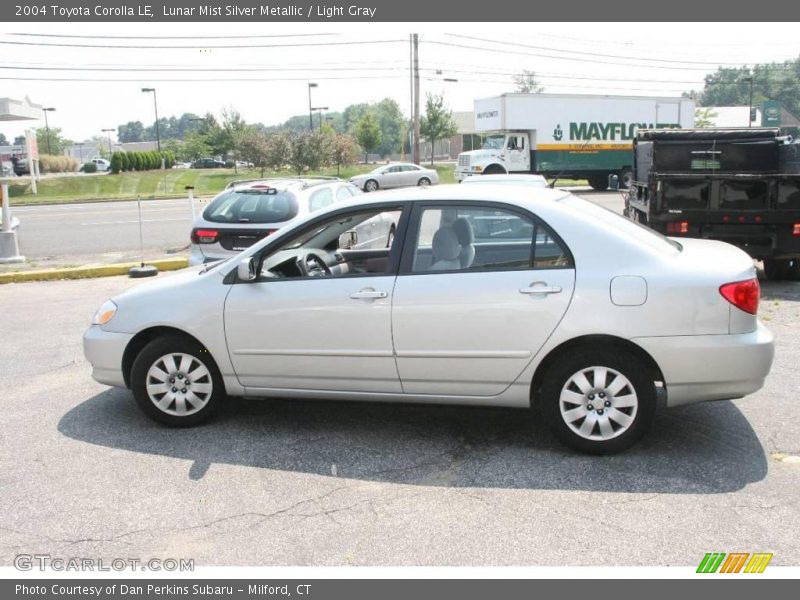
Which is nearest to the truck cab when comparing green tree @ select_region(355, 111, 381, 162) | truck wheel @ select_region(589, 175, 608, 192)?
truck wheel @ select_region(589, 175, 608, 192)

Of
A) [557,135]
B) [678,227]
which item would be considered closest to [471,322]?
[678,227]

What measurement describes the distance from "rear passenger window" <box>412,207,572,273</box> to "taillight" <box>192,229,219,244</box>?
14.9ft

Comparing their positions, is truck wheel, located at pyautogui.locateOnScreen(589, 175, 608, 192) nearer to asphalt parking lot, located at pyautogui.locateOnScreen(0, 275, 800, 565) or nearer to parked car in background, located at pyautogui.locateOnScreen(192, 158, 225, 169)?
asphalt parking lot, located at pyautogui.locateOnScreen(0, 275, 800, 565)

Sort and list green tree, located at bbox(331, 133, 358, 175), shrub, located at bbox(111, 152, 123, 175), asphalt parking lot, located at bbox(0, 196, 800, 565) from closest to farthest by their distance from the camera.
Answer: asphalt parking lot, located at bbox(0, 196, 800, 565), green tree, located at bbox(331, 133, 358, 175), shrub, located at bbox(111, 152, 123, 175)

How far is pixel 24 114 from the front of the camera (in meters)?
41.4

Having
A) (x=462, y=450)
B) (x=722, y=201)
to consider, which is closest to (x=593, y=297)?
(x=462, y=450)

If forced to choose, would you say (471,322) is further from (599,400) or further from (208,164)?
(208,164)

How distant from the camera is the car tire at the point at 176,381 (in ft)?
17.1

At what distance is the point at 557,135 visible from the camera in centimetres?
3503

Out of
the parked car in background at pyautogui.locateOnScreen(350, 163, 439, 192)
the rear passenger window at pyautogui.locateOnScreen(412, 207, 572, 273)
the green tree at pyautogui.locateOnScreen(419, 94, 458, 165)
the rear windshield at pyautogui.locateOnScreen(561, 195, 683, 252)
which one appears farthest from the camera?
the green tree at pyautogui.locateOnScreen(419, 94, 458, 165)

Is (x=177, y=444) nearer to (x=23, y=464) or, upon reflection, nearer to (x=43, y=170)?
(x=23, y=464)

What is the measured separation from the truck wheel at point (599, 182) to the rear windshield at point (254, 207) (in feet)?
97.9

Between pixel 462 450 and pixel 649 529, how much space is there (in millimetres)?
1381

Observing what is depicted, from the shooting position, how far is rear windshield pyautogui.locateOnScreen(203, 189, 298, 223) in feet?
29.1
